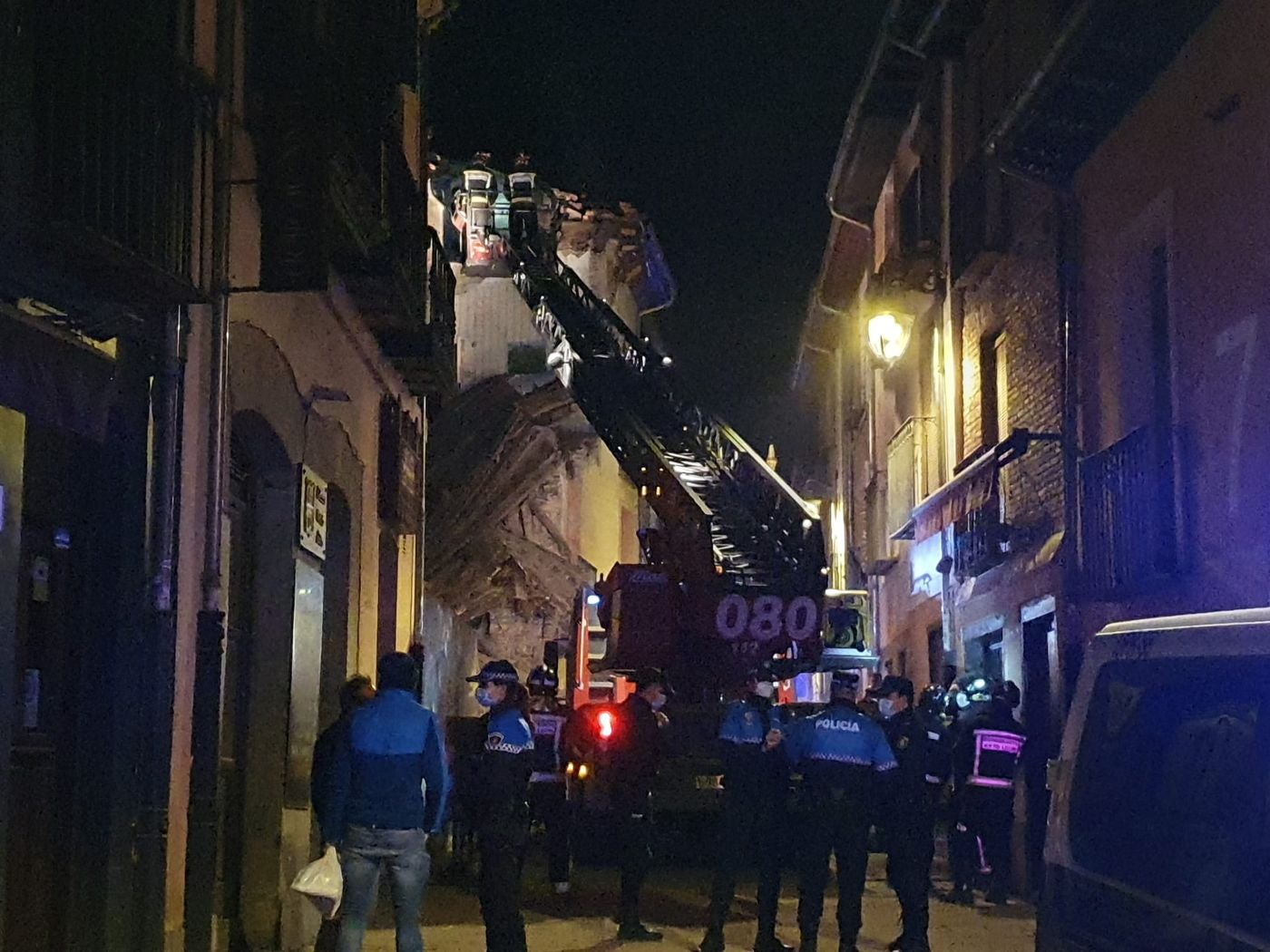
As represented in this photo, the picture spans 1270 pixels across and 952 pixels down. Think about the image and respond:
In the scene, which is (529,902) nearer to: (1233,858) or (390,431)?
(390,431)

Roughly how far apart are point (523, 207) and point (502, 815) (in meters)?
20.1

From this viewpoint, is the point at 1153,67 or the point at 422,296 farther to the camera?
the point at 422,296

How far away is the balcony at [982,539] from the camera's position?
15.8 meters

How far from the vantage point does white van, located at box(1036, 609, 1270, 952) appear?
3.79 metres

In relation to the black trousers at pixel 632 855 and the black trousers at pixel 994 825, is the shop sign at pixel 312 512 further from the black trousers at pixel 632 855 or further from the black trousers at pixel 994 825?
the black trousers at pixel 994 825

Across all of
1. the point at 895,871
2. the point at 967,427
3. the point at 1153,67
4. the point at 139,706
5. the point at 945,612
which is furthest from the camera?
the point at 945,612

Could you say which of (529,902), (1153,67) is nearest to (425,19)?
(1153,67)

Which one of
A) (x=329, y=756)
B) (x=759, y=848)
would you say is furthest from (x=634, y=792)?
(x=329, y=756)

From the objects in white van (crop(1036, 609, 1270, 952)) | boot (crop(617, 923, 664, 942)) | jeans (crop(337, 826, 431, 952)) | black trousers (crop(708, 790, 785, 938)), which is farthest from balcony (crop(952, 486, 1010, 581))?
white van (crop(1036, 609, 1270, 952))

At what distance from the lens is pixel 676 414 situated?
21.7 metres

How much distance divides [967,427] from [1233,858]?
1475 centimetres

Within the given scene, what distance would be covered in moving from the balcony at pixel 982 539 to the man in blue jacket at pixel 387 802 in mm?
8901

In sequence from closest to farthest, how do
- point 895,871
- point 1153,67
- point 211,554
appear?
point 211,554 → point 895,871 → point 1153,67

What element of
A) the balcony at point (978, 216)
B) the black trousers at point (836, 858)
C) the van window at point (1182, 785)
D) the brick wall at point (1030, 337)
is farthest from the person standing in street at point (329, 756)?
the balcony at point (978, 216)
